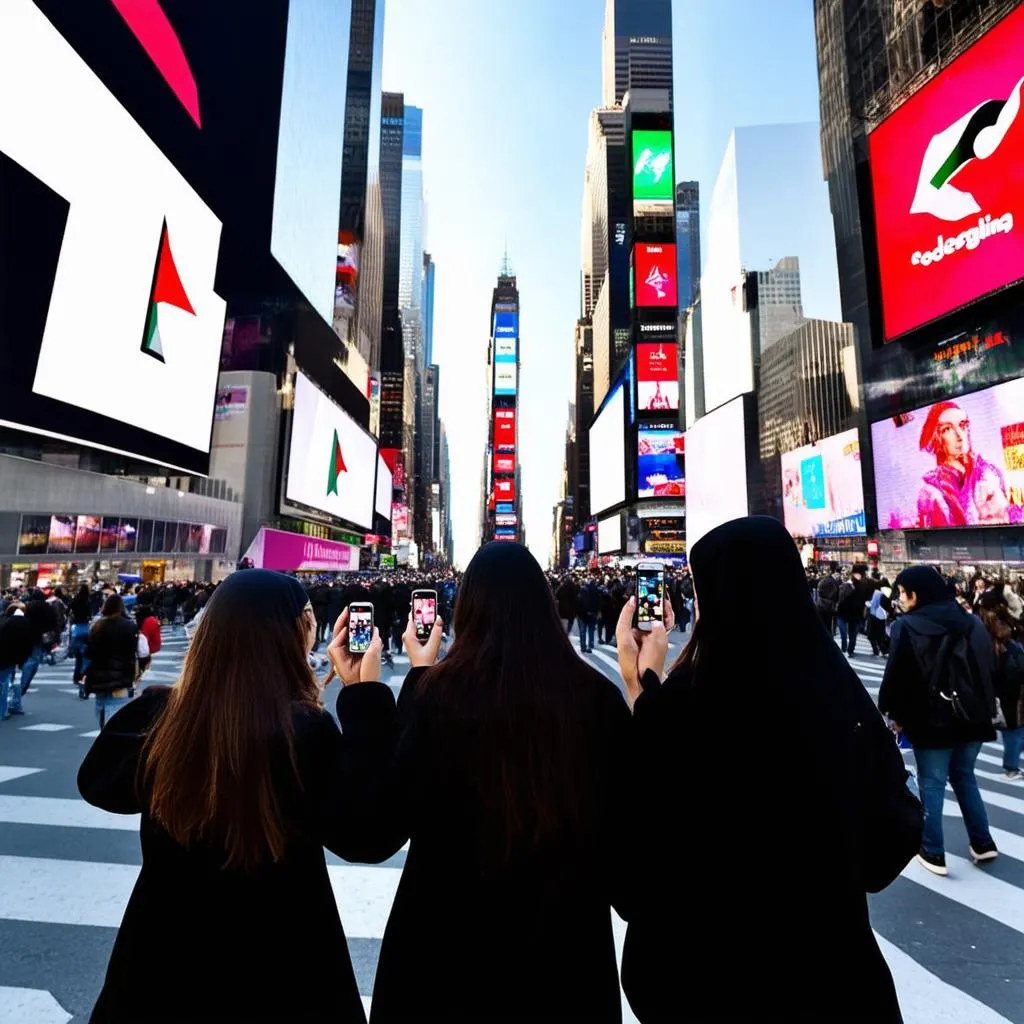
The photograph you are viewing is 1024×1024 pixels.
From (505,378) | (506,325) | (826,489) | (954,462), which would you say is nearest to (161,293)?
(954,462)

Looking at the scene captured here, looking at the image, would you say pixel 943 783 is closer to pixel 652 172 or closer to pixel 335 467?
pixel 335 467

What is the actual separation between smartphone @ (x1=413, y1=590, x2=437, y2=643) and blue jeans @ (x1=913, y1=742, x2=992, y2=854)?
11.8 feet

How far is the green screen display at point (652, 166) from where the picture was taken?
239 ft

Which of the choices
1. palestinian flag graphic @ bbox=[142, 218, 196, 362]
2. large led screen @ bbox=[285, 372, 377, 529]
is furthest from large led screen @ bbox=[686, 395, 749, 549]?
palestinian flag graphic @ bbox=[142, 218, 196, 362]

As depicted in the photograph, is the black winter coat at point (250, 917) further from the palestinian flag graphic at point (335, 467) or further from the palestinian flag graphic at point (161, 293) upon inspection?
the palestinian flag graphic at point (335, 467)

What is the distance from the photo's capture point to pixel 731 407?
52.8 m

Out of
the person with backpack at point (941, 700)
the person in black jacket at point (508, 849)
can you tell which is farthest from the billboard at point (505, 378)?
the person in black jacket at point (508, 849)

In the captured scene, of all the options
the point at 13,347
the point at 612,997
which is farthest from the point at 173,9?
the point at 612,997

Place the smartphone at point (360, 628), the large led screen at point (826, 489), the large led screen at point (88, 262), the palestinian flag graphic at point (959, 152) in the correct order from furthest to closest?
the large led screen at point (826, 489), the palestinian flag graphic at point (959, 152), the large led screen at point (88, 262), the smartphone at point (360, 628)

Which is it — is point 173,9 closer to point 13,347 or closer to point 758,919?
point 13,347

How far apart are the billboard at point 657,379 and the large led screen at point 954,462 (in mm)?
42560

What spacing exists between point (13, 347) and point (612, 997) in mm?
23284

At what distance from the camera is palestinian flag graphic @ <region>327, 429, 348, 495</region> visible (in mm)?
45981

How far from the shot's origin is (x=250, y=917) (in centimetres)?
153
